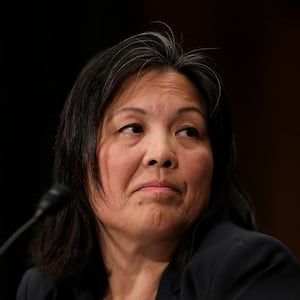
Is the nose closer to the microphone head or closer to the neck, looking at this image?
the neck

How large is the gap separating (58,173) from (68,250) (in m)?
0.16

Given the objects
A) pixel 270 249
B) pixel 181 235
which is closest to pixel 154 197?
pixel 181 235

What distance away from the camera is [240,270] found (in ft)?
3.81

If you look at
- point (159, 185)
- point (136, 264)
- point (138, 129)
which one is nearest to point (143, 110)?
point (138, 129)

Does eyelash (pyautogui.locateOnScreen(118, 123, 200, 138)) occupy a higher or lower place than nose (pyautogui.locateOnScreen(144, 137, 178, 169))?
higher

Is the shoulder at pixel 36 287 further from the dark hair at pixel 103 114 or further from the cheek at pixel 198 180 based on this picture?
the cheek at pixel 198 180

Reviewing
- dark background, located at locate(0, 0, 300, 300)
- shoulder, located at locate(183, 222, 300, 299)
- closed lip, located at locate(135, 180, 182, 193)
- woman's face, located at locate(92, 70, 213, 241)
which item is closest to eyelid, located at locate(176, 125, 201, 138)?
woman's face, located at locate(92, 70, 213, 241)

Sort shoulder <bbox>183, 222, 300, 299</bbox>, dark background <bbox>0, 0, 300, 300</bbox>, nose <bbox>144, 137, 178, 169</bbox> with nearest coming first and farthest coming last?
shoulder <bbox>183, 222, 300, 299</bbox> → nose <bbox>144, 137, 178, 169</bbox> → dark background <bbox>0, 0, 300, 300</bbox>

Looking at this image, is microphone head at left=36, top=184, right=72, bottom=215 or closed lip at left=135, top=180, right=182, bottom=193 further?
closed lip at left=135, top=180, right=182, bottom=193

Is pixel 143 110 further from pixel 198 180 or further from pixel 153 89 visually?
pixel 198 180

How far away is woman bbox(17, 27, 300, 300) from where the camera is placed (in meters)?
1.32

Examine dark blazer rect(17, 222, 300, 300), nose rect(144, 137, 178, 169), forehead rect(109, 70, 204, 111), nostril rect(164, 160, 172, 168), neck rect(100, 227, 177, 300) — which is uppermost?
forehead rect(109, 70, 204, 111)

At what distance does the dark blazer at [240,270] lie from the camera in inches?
45.0

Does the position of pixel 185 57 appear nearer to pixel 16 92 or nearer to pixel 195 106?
pixel 195 106
